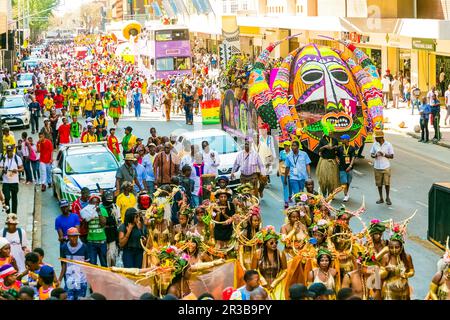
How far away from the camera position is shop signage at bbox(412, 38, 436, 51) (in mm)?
38375

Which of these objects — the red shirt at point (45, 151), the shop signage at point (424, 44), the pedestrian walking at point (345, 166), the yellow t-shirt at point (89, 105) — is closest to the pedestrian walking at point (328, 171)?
the pedestrian walking at point (345, 166)

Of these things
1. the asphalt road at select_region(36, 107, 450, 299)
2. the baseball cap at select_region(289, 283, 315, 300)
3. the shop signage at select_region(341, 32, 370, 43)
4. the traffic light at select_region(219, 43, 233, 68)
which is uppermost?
the shop signage at select_region(341, 32, 370, 43)

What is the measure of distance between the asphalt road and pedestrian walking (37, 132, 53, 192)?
12.8 inches

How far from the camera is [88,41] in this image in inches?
5743

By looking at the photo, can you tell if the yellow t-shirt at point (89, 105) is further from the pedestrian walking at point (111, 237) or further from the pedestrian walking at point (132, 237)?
the pedestrian walking at point (132, 237)

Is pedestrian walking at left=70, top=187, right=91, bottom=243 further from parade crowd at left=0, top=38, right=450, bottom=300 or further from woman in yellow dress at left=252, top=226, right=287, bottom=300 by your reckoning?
woman in yellow dress at left=252, top=226, right=287, bottom=300

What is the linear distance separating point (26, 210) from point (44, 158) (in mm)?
2834

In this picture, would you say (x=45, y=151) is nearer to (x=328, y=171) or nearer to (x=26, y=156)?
(x=26, y=156)

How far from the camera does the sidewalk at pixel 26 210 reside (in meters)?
19.5

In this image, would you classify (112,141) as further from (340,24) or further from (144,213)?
(340,24)

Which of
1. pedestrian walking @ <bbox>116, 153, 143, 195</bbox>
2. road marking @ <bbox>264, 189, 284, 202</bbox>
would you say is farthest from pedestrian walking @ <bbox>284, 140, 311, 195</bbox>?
pedestrian walking @ <bbox>116, 153, 143, 195</bbox>

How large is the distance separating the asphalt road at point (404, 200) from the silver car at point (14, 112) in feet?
48.1

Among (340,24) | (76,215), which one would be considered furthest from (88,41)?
(76,215)

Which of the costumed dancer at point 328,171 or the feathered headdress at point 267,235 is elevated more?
the feathered headdress at point 267,235
